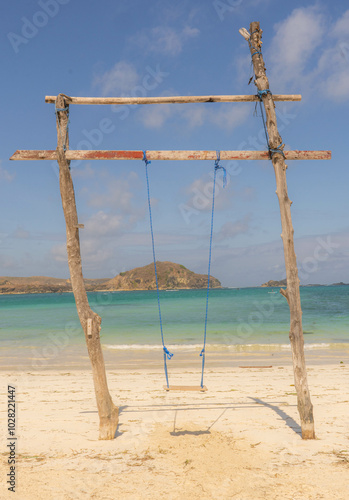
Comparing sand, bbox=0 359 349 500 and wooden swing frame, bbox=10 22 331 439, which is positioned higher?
wooden swing frame, bbox=10 22 331 439

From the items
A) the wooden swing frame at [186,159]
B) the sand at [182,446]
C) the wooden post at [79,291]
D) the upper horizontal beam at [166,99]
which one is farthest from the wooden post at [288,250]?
the wooden post at [79,291]

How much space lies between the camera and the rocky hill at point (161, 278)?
16112 centimetres

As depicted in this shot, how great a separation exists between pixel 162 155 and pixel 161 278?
15716 cm

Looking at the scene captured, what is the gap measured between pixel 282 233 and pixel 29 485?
4002mm

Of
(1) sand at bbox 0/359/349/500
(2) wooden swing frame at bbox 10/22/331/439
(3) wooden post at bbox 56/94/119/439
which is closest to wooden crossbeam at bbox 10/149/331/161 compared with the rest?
(2) wooden swing frame at bbox 10/22/331/439

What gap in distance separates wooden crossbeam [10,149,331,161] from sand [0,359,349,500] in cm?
364

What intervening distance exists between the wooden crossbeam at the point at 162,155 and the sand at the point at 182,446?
3.64 metres

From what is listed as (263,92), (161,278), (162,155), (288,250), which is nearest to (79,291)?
(162,155)

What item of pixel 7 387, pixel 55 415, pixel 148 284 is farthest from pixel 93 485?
pixel 148 284

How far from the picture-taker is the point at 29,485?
381 centimetres

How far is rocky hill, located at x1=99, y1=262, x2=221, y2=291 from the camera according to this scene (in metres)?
161

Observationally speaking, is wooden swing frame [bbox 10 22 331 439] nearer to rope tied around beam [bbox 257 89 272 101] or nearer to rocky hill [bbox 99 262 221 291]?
rope tied around beam [bbox 257 89 272 101]

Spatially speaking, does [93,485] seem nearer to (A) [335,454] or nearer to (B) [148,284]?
(A) [335,454]

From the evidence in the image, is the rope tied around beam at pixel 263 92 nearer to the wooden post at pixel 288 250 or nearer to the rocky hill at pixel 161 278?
the wooden post at pixel 288 250
